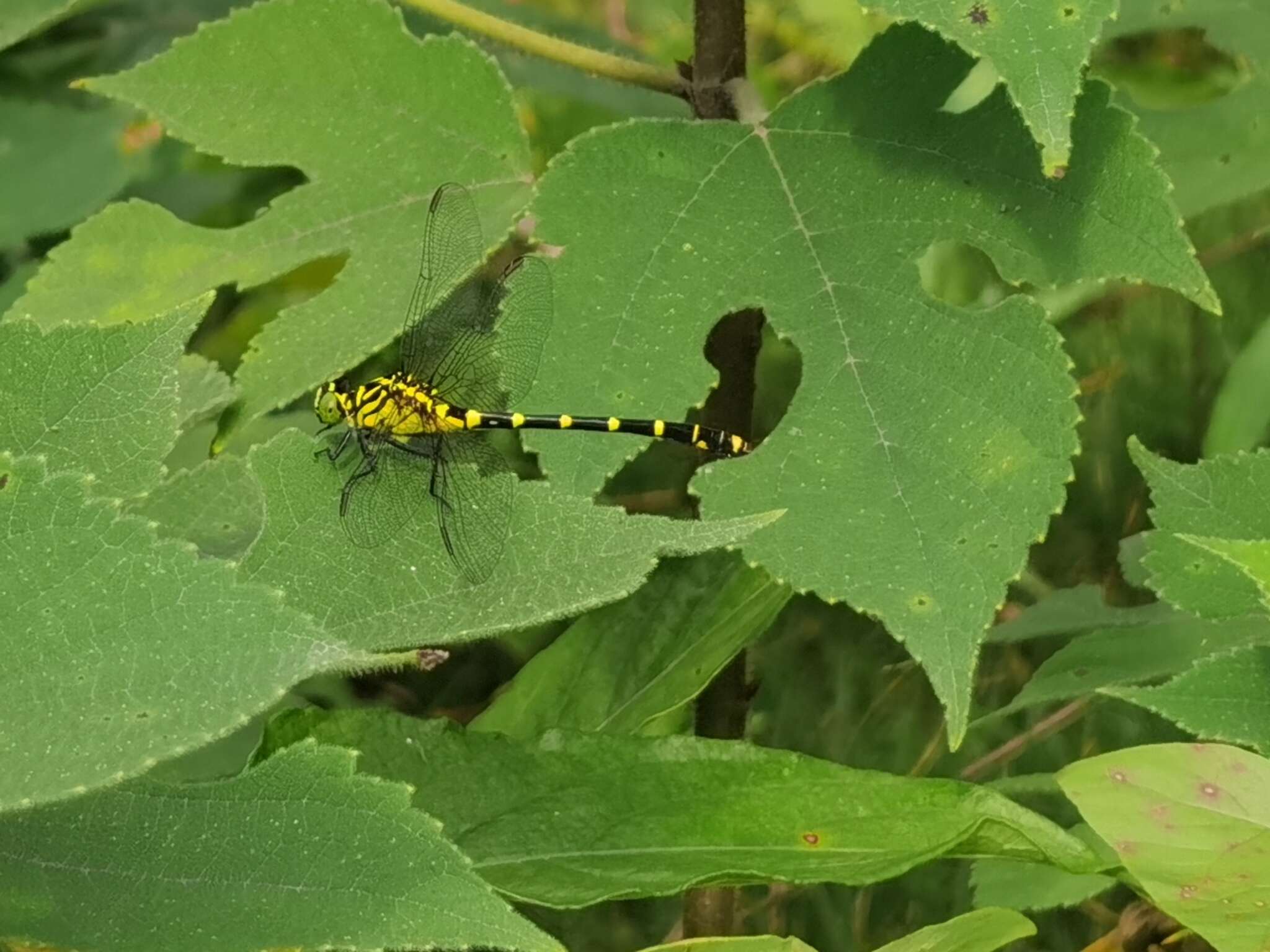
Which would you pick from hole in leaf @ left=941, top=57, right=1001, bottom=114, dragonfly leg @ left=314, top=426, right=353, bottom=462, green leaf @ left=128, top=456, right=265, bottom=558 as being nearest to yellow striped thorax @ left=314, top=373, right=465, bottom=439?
dragonfly leg @ left=314, top=426, right=353, bottom=462

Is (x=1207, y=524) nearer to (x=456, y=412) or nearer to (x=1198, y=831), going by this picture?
(x=1198, y=831)

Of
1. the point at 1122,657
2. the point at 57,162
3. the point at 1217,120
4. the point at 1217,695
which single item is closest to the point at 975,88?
the point at 1217,120

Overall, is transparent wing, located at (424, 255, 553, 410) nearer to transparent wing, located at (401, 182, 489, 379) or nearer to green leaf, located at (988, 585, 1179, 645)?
transparent wing, located at (401, 182, 489, 379)

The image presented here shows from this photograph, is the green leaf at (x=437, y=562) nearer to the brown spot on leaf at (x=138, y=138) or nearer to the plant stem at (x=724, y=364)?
the plant stem at (x=724, y=364)

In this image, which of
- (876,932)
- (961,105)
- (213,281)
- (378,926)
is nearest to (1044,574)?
(876,932)

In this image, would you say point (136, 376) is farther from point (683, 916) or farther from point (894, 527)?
point (683, 916)

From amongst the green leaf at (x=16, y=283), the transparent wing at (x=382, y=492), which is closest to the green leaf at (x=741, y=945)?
the transparent wing at (x=382, y=492)
